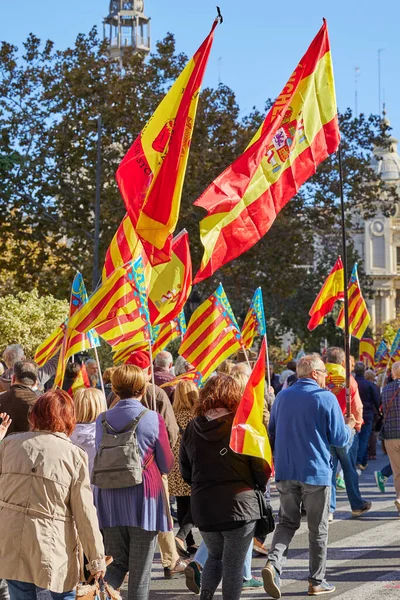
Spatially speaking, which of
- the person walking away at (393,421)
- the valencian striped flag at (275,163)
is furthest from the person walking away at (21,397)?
the person walking away at (393,421)

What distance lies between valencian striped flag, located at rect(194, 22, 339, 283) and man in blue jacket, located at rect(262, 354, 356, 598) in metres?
1.18

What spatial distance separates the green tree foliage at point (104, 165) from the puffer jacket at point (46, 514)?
72.9 ft

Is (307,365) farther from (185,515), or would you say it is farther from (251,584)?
(185,515)

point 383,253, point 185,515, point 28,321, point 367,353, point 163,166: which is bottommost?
point 185,515

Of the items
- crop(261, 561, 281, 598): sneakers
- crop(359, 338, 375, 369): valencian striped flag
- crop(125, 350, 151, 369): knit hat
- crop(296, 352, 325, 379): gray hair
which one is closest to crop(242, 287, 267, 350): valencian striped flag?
crop(125, 350, 151, 369): knit hat

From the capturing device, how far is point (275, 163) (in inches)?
346

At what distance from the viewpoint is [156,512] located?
667 cm

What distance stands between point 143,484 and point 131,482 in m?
0.12

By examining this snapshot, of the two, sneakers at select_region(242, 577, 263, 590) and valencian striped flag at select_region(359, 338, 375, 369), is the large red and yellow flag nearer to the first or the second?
valencian striped flag at select_region(359, 338, 375, 369)

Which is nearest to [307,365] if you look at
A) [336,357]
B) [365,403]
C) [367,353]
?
[336,357]

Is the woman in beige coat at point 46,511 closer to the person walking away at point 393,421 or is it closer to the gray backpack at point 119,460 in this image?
the gray backpack at point 119,460

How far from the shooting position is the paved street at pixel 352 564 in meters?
8.01

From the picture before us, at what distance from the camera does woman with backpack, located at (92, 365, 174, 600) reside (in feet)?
21.6

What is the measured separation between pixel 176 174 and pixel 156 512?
280 centimetres
